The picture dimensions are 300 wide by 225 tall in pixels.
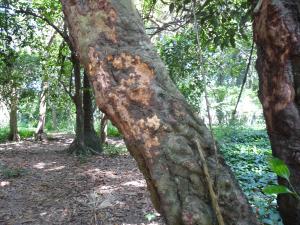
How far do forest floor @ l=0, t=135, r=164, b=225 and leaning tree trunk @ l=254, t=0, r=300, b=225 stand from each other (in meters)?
2.13

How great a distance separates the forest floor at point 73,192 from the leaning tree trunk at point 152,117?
2.10 m

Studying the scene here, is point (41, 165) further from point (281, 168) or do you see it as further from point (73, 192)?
point (281, 168)

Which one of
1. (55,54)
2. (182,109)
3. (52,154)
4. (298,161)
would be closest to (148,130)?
(182,109)

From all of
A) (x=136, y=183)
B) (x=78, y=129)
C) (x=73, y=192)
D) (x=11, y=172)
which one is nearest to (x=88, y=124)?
(x=78, y=129)

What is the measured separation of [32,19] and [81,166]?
501 centimetres

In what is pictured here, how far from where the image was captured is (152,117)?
1882 millimetres

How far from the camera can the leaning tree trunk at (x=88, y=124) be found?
11.0m

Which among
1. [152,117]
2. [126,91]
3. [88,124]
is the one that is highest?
[126,91]

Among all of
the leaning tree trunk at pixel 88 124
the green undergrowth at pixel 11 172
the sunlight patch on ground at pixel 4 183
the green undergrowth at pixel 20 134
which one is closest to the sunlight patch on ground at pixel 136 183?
the sunlight patch on ground at pixel 4 183

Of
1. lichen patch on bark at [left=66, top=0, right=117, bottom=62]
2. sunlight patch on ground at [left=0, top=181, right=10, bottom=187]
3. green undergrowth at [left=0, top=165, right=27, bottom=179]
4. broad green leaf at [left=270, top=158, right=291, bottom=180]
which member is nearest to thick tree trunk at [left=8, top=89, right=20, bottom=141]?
green undergrowth at [left=0, top=165, right=27, bottom=179]

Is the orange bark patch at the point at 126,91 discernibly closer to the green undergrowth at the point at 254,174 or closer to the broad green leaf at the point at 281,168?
the broad green leaf at the point at 281,168

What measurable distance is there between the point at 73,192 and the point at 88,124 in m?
4.91

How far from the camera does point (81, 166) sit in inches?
352

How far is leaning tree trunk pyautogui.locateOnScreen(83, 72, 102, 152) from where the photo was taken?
11.0 m
